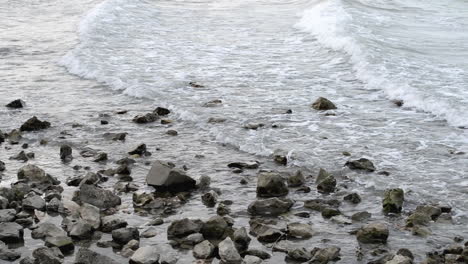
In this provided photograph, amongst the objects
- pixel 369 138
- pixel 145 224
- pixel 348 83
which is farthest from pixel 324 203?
pixel 348 83

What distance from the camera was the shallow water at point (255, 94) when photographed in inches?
340

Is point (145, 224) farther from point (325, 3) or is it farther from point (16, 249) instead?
point (325, 3)

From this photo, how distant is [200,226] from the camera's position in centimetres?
702

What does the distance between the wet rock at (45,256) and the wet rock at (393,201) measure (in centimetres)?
347

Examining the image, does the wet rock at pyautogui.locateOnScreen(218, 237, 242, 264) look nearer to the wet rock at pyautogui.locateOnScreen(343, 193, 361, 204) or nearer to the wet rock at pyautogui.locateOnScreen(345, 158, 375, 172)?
the wet rock at pyautogui.locateOnScreen(343, 193, 361, 204)

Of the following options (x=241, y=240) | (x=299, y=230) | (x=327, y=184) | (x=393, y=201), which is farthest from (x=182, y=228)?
(x=393, y=201)

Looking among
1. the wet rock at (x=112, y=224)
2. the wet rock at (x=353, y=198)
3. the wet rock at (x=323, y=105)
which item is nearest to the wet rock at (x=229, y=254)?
the wet rock at (x=112, y=224)

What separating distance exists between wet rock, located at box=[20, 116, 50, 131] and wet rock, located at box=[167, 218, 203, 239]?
463cm

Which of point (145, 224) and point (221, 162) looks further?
point (221, 162)

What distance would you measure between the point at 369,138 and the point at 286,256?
417cm

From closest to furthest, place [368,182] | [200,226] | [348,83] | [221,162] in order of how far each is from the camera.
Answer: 1. [200,226]
2. [368,182]
3. [221,162]
4. [348,83]

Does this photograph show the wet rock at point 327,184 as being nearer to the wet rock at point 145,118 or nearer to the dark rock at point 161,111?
the wet rock at point 145,118

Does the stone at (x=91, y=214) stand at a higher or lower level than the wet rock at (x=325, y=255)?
lower

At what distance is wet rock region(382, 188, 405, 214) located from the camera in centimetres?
762
